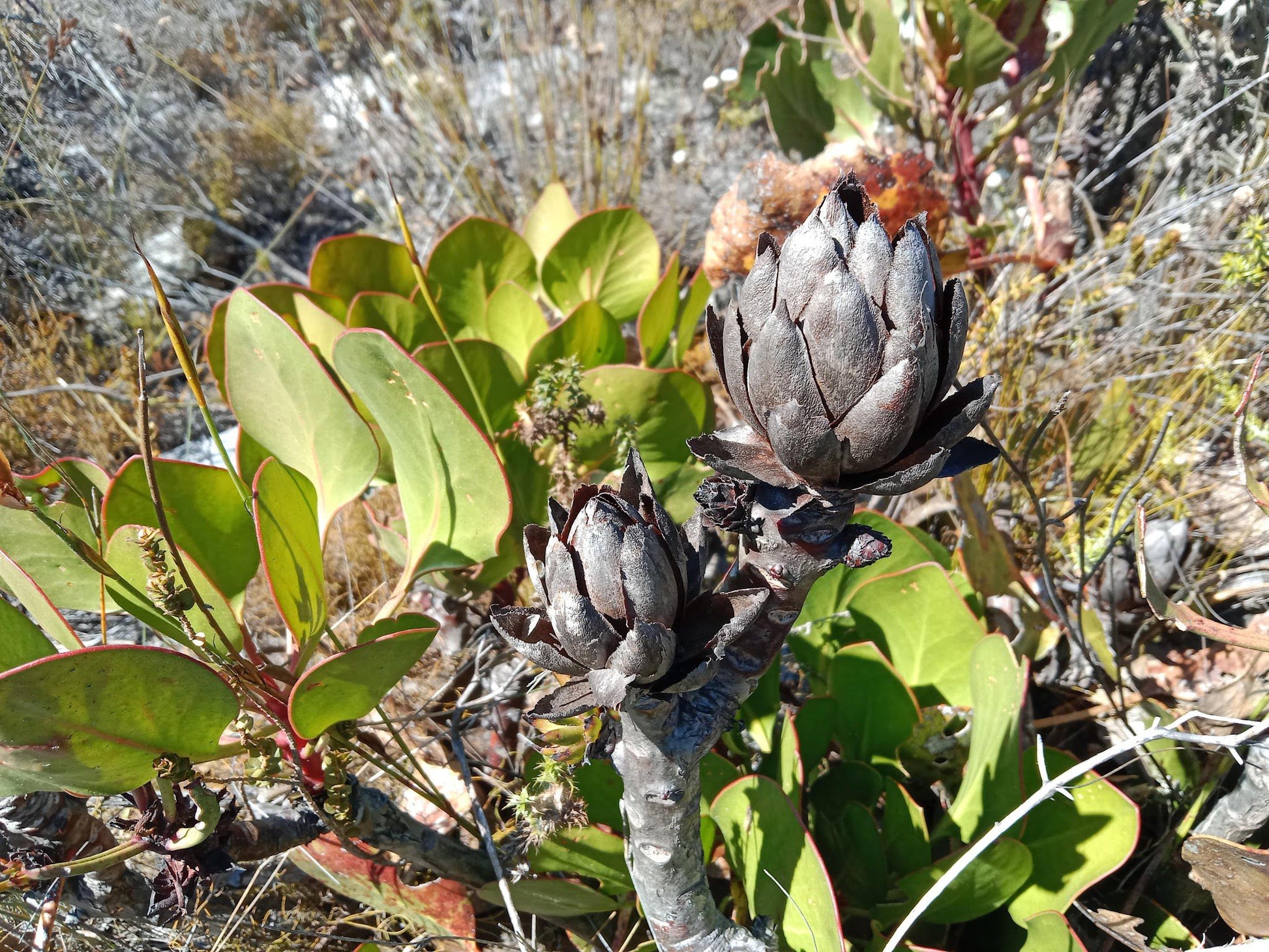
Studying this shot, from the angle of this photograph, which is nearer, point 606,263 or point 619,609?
point 619,609

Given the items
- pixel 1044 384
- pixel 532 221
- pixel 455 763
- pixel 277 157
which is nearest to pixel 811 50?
pixel 532 221

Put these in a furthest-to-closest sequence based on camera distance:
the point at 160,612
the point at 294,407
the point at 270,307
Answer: the point at 270,307 → the point at 294,407 → the point at 160,612

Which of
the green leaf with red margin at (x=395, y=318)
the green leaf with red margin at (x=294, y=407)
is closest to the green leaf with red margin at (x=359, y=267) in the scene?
the green leaf with red margin at (x=395, y=318)

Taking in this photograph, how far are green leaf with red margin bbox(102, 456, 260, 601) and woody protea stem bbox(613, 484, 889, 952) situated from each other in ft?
2.11

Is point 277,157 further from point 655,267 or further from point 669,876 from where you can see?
point 669,876

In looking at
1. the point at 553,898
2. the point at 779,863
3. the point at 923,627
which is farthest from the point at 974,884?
the point at 553,898

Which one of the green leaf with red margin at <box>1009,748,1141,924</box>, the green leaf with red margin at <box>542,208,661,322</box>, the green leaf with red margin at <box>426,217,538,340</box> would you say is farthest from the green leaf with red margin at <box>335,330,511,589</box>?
the green leaf with red margin at <box>1009,748,1141,924</box>

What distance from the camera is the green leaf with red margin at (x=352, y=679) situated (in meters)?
0.78

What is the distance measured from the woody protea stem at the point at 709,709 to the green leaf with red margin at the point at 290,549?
17.5 inches

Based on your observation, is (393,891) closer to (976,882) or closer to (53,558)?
(53,558)

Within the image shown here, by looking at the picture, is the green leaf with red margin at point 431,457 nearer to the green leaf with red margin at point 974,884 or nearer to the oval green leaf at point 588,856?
the oval green leaf at point 588,856

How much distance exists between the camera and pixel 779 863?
0.93 meters

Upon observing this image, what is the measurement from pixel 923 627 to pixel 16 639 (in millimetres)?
1170

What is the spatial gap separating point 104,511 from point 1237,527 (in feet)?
6.79
